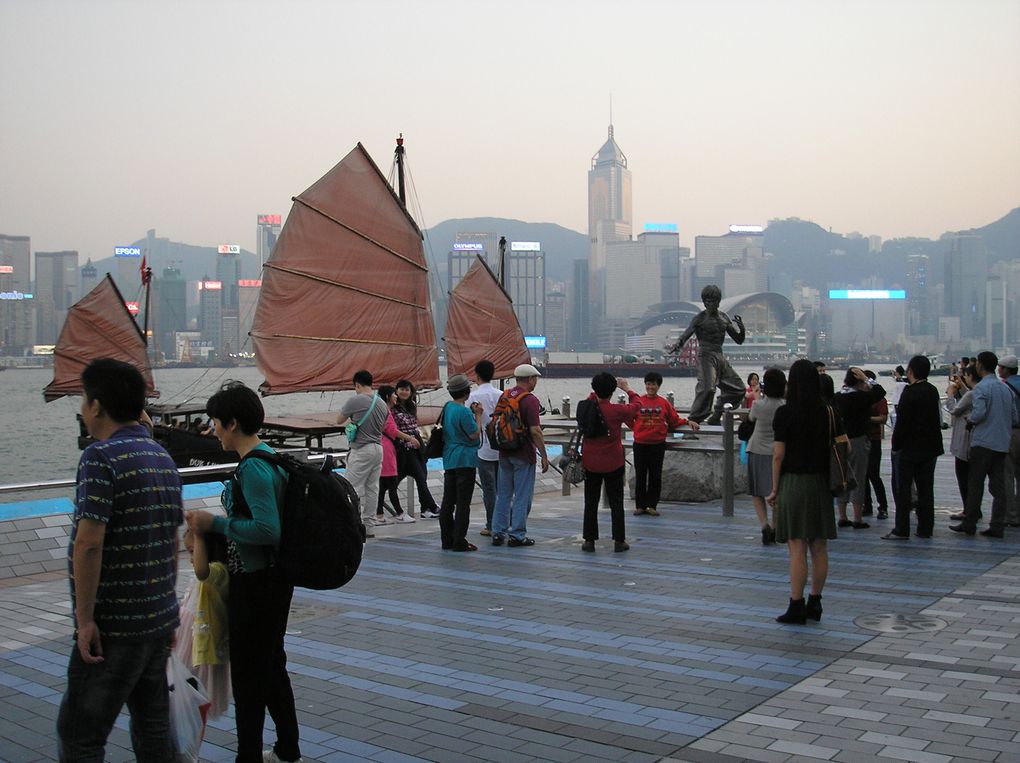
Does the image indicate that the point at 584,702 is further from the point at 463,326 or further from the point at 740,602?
the point at 463,326

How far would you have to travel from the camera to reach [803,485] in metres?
6.30

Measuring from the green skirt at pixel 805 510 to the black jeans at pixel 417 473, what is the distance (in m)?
5.52

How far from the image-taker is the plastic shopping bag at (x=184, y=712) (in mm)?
3500

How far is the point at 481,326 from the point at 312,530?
35.5m

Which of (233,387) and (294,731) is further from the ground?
(233,387)

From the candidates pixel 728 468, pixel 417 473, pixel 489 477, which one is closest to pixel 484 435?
pixel 489 477

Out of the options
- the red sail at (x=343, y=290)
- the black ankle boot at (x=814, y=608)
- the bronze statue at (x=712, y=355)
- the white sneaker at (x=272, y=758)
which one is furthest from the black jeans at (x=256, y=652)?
the red sail at (x=343, y=290)

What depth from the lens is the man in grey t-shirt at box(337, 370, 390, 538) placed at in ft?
31.8

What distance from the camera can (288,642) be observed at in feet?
19.9

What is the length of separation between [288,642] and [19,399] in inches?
4497

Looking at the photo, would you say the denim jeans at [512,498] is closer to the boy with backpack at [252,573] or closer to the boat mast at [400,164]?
the boy with backpack at [252,573]

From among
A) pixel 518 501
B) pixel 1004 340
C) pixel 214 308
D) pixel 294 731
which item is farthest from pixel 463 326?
pixel 1004 340

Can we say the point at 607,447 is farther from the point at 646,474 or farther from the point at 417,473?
the point at 417,473

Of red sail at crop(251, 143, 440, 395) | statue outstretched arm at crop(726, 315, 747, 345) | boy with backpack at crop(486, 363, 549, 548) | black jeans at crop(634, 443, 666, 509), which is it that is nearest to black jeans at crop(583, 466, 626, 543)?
boy with backpack at crop(486, 363, 549, 548)
